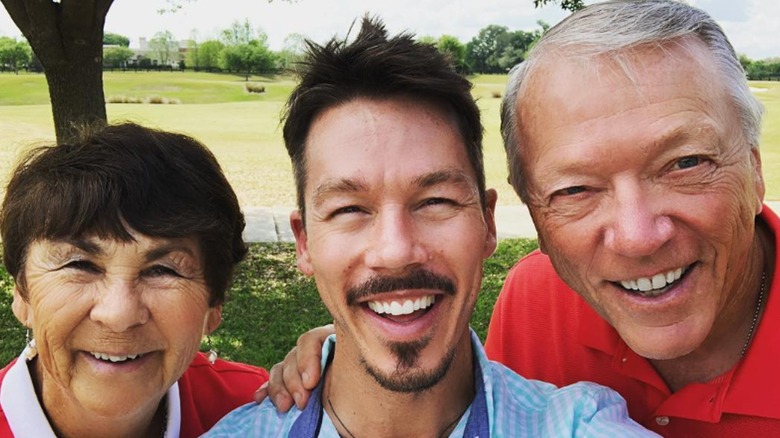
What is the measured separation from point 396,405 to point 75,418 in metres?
1.13

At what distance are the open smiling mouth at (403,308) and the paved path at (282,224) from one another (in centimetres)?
811

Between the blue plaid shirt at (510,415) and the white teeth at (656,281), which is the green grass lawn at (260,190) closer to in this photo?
the white teeth at (656,281)

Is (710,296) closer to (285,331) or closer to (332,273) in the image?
(332,273)

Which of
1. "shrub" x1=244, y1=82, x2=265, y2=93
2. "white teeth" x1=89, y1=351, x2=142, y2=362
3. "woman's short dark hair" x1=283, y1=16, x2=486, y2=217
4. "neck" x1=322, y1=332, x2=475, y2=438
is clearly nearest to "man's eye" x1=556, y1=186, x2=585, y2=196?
"woman's short dark hair" x1=283, y1=16, x2=486, y2=217

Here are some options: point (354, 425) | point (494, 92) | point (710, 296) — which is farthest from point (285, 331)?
point (494, 92)

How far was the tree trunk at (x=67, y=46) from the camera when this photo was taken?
732 centimetres

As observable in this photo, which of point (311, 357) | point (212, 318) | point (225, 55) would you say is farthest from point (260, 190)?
point (225, 55)

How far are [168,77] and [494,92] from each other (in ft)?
134

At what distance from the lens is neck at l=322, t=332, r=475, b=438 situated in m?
2.32

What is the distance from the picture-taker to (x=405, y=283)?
210 cm

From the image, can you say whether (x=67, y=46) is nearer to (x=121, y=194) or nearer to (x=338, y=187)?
(x=121, y=194)

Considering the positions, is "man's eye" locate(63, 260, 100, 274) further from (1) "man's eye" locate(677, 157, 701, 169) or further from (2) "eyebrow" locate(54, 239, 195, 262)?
(1) "man's eye" locate(677, 157, 701, 169)

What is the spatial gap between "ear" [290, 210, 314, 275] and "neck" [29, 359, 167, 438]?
2.44ft

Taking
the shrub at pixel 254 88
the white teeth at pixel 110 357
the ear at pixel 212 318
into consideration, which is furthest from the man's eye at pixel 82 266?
the shrub at pixel 254 88
